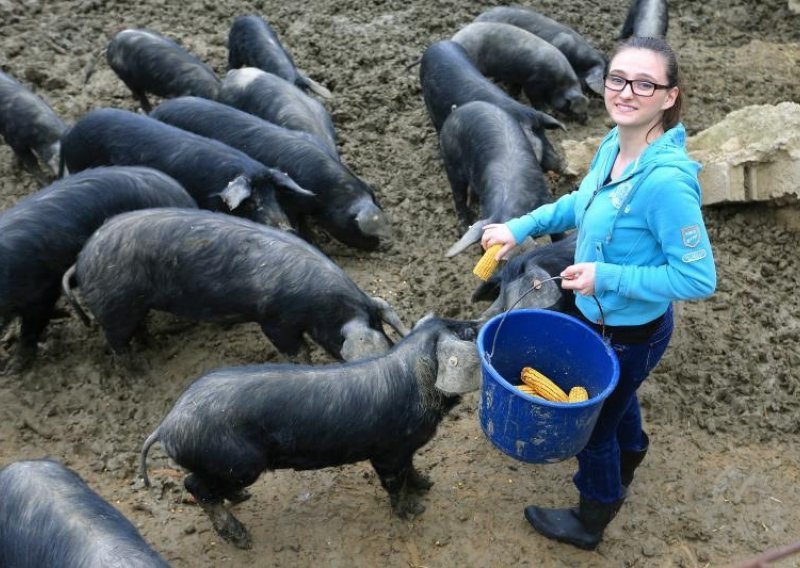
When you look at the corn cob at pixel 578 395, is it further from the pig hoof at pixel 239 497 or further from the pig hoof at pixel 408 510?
the pig hoof at pixel 239 497

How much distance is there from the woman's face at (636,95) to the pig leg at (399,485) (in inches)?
74.2

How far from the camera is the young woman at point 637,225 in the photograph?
270 cm

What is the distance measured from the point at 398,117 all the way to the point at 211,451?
4.81 meters

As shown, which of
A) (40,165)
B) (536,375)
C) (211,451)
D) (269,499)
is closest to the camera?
(536,375)

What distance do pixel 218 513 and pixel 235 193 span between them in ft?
8.12

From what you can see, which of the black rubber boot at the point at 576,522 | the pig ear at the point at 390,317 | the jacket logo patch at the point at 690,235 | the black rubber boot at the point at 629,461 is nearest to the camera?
the jacket logo patch at the point at 690,235

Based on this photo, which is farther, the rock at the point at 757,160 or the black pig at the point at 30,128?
the black pig at the point at 30,128

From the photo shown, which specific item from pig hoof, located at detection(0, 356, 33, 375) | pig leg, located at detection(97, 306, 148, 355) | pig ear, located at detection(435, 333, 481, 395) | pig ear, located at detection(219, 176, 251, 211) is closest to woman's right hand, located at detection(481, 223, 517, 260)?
pig ear, located at detection(435, 333, 481, 395)

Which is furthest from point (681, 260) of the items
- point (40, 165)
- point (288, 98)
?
point (40, 165)

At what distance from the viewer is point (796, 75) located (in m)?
7.92

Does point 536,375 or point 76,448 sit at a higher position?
point 536,375

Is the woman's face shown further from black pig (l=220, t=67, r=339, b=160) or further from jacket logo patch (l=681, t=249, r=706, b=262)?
black pig (l=220, t=67, r=339, b=160)

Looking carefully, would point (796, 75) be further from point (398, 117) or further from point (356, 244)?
point (356, 244)

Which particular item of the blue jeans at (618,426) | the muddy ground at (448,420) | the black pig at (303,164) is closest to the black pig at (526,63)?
the muddy ground at (448,420)
